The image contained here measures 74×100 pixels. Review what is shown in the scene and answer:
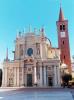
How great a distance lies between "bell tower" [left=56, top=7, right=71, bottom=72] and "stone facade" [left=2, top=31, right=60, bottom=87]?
4724mm

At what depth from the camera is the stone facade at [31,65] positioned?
1533 inches

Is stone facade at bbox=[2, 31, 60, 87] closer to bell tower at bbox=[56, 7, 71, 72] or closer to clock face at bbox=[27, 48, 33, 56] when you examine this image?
clock face at bbox=[27, 48, 33, 56]

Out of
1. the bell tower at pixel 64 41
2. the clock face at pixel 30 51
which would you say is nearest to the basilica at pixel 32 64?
the clock face at pixel 30 51

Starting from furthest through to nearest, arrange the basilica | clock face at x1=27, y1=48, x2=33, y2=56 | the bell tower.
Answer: the bell tower
clock face at x1=27, y1=48, x2=33, y2=56
the basilica

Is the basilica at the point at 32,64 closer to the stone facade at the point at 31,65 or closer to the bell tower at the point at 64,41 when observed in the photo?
the stone facade at the point at 31,65

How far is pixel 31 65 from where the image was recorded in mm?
40156

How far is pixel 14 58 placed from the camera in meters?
42.0

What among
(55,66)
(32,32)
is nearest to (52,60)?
(55,66)

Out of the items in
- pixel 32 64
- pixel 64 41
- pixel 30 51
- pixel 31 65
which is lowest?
pixel 31 65

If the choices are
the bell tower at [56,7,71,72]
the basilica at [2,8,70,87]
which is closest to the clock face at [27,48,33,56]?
the basilica at [2,8,70,87]

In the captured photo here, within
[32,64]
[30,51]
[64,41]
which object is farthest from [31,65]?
[64,41]

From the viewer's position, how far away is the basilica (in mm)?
38906

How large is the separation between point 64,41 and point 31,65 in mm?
10855

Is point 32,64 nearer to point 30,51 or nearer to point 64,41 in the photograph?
point 30,51
